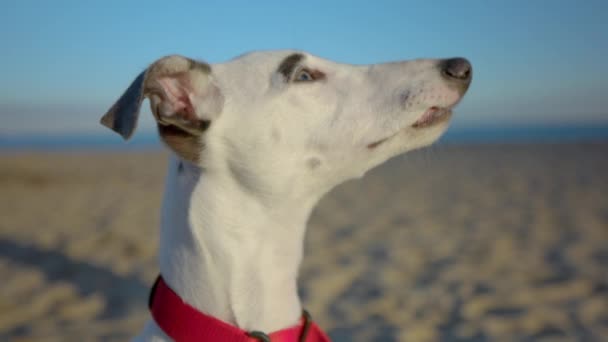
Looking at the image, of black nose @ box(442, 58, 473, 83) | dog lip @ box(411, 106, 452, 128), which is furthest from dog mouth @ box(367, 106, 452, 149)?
black nose @ box(442, 58, 473, 83)

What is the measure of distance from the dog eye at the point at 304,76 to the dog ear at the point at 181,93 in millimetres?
337

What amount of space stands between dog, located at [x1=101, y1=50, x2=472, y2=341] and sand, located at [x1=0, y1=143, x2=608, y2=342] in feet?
1.73

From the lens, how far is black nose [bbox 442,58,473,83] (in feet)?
7.51

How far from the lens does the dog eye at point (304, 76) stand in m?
2.30

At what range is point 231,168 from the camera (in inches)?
85.6

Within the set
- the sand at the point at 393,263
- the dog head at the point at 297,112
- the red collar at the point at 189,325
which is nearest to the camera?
the red collar at the point at 189,325

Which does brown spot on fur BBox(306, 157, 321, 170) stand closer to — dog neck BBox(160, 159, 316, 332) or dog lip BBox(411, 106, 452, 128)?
dog neck BBox(160, 159, 316, 332)

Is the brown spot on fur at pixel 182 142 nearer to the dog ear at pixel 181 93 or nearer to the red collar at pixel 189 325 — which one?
the dog ear at pixel 181 93

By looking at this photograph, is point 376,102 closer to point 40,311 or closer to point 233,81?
point 233,81

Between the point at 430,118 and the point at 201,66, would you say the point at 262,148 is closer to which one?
the point at 201,66

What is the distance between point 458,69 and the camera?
229cm

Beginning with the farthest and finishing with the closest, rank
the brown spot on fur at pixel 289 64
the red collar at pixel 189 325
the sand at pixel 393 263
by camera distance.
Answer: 1. the sand at pixel 393 263
2. the brown spot on fur at pixel 289 64
3. the red collar at pixel 189 325

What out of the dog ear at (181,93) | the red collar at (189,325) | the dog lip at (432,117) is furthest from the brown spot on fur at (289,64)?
the red collar at (189,325)

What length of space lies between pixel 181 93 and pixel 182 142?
9.1 inches
